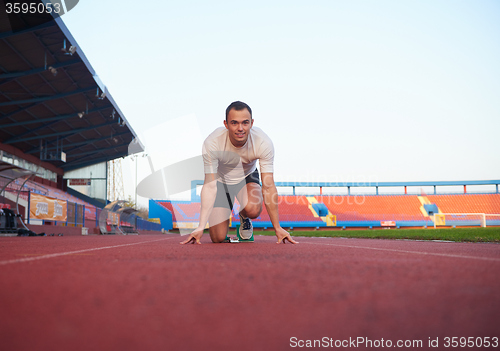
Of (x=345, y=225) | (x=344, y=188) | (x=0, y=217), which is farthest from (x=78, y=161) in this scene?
(x=344, y=188)

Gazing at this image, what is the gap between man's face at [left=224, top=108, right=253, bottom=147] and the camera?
15.4 feet

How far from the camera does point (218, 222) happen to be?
20.2ft

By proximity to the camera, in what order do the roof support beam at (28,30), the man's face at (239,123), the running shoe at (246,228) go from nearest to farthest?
the man's face at (239,123), the running shoe at (246,228), the roof support beam at (28,30)

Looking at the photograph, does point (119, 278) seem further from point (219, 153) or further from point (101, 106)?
point (101, 106)

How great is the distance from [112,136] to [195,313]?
3108 centimetres

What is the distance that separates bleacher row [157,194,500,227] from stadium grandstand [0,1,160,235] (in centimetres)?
1632

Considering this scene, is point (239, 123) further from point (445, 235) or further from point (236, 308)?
point (445, 235)

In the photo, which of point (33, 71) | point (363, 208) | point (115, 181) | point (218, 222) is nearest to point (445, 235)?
point (218, 222)

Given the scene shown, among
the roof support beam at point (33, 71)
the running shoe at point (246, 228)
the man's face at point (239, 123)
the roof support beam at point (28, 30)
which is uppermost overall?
the roof support beam at point (28, 30)

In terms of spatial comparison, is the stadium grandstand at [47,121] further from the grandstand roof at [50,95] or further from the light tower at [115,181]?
the light tower at [115,181]

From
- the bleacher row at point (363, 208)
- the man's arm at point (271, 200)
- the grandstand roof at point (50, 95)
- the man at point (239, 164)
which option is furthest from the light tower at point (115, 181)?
the man's arm at point (271, 200)

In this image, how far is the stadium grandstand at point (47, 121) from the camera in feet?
44.8

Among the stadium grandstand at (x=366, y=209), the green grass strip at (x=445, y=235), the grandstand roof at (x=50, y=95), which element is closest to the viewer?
the green grass strip at (x=445, y=235)

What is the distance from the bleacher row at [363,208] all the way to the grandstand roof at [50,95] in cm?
1879
